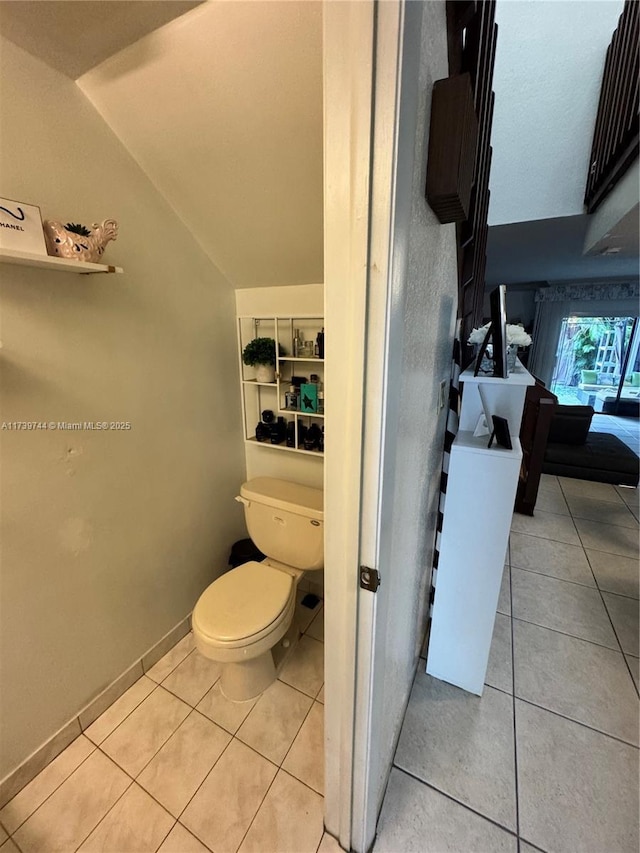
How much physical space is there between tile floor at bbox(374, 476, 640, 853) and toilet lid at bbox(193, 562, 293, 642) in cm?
70

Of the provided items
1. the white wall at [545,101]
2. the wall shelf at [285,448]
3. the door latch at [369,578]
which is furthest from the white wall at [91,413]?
the white wall at [545,101]

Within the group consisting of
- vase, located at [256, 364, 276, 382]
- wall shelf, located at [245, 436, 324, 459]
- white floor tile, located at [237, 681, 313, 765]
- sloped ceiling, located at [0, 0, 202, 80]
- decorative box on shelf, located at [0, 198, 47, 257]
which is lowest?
white floor tile, located at [237, 681, 313, 765]

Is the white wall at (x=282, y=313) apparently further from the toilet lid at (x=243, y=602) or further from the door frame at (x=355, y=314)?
the door frame at (x=355, y=314)

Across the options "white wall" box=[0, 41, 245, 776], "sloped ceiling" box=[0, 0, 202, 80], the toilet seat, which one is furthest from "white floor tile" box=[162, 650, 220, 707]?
"sloped ceiling" box=[0, 0, 202, 80]

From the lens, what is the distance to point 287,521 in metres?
1.68

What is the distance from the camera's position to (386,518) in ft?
2.42

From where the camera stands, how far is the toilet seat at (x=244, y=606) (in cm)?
133

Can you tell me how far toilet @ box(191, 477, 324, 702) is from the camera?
1.35m

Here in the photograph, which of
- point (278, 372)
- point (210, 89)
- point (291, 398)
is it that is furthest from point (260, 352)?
point (210, 89)

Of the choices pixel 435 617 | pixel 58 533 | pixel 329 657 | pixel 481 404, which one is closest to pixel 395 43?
pixel 329 657

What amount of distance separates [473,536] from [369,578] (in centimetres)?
80

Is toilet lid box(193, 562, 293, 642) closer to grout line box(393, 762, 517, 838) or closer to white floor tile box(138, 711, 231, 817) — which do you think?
white floor tile box(138, 711, 231, 817)

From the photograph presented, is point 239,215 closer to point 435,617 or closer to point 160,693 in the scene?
point 435,617

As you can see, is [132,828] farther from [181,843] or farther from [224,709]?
[224,709]
